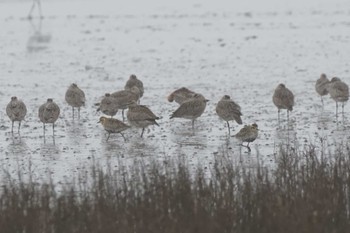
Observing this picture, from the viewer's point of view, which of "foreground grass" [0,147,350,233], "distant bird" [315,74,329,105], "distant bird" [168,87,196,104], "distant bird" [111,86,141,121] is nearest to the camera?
"foreground grass" [0,147,350,233]

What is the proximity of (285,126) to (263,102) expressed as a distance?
3.12 metres

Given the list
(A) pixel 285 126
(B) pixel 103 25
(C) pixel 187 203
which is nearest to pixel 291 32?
(B) pixel 103 25

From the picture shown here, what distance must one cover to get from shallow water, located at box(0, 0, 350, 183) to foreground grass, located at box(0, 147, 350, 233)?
6.74 feet

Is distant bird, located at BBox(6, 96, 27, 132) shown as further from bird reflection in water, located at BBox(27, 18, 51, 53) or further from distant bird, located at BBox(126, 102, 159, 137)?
bird reflection in water, located at BBox(27, 18, 51, 53)

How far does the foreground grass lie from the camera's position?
1026 cm

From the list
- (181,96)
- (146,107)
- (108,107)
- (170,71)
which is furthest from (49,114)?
(170,71)

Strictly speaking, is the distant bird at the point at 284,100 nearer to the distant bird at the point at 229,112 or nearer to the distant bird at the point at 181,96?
the distant bird at the point at 229,112

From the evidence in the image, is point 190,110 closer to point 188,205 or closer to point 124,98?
point 124,98

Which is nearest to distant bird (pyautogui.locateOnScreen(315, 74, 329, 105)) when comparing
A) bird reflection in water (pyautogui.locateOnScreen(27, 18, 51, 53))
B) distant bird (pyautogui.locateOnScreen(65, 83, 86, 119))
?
distant bird (pyautogui.locateOnScreen(65, 83, 86, 119))

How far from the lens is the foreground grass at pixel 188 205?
→ 1026cm

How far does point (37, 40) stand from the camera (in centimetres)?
3706

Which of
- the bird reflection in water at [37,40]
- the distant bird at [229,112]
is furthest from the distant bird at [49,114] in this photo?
the bird reflection in water at [37,40]

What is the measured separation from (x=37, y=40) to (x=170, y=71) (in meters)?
11.0

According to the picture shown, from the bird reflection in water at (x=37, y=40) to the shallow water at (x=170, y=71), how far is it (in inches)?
2.8
